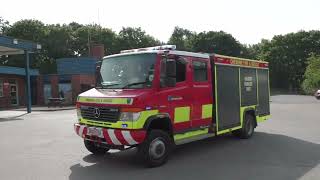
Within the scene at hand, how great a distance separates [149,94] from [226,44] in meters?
69.8

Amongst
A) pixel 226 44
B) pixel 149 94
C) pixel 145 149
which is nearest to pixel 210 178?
pixel 145 149

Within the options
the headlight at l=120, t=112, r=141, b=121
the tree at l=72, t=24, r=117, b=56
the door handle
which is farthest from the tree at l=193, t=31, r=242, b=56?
the headlight at l=120, t=112, r=141, b=121

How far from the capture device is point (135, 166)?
9.27 m

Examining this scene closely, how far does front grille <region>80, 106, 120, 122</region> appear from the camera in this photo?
888cm

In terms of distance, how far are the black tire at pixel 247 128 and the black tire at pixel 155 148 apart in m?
4.08

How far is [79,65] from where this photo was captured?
46750 mm

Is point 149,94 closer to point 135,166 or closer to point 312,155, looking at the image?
point 135,166

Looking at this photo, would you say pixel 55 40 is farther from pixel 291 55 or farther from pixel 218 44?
pixel 291 55

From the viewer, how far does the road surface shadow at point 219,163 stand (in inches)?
328

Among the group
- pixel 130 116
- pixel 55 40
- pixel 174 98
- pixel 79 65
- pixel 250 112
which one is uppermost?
pixel 55 40

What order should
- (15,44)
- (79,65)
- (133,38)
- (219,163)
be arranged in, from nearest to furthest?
1. (219,163)
2. (15,44)
3. (79,65)
4. (133,38)

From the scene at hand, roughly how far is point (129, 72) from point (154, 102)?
37.3 inches

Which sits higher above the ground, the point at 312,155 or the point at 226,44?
the point at 226,44

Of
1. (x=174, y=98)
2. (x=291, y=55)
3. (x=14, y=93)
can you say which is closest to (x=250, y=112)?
(x=174, y=98)
